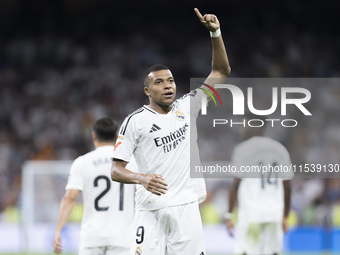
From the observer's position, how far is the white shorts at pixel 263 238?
21.3 feet

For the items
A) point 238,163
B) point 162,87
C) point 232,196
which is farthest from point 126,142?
point 232,196

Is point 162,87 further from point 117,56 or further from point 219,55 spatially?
point 117,56

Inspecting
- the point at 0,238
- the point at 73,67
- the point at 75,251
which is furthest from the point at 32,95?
the point at 75,251

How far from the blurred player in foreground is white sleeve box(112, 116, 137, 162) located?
Answer: 9.07ft

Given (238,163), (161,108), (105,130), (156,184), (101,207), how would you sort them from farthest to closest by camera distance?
1. (238,163)
2. (105,130)
3. (101,207)
4. (161,108)
5. (156,184)

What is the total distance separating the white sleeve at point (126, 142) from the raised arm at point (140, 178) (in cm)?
5

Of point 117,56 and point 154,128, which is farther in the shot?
point 117,56

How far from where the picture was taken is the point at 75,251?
1068cm

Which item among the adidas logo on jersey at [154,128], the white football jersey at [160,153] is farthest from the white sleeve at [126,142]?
the adidas logo on jersey at [154,128]

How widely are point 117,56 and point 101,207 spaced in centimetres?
1423

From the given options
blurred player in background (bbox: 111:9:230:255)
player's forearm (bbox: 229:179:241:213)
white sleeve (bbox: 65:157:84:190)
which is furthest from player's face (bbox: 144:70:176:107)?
player's forearm (bbox: 229:179:241:213)

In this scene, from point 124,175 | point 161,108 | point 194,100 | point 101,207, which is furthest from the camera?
point 101,207

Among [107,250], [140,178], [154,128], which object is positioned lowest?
[107,250]

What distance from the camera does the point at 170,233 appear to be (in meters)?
3.98
